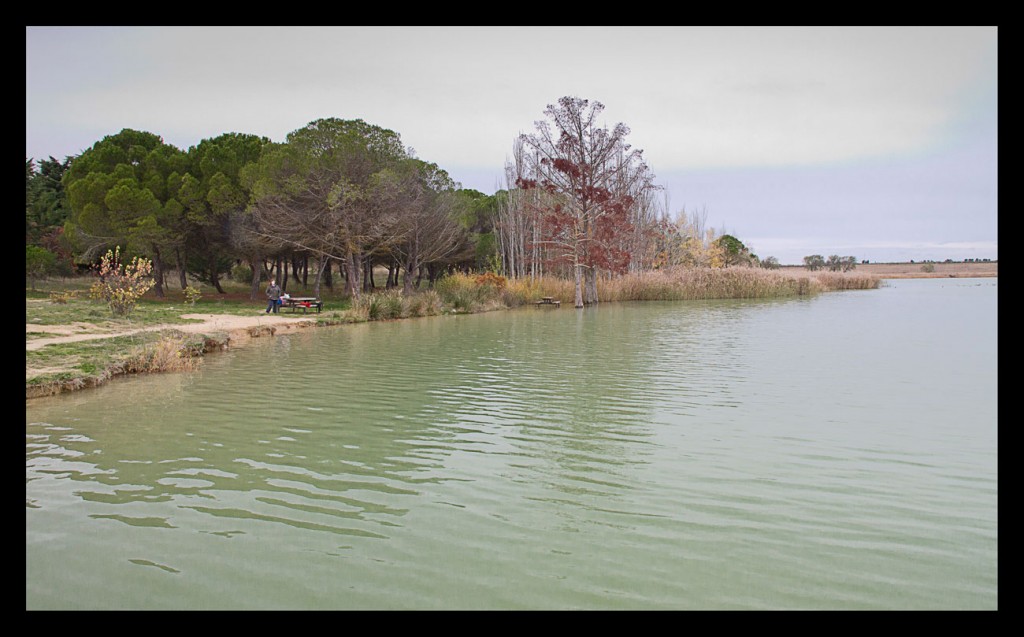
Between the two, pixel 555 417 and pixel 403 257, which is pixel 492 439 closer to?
pixel 555 417

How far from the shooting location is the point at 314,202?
29969mm

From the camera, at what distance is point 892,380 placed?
33.5ft

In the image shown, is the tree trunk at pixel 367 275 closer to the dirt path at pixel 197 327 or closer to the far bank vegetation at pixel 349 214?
the far bank vegetation at pixel 349 214

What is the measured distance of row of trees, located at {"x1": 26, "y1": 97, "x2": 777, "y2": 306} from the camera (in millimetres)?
29656

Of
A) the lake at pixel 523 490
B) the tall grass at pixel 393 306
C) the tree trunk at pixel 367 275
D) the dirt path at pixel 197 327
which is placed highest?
the tree trunk at pixel 367 275

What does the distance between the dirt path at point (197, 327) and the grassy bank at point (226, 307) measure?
95 mm

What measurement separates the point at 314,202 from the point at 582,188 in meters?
12.4

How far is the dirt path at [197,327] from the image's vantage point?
14.2 m

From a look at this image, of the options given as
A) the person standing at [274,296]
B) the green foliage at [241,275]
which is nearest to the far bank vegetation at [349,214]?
the person standing at [274,296]

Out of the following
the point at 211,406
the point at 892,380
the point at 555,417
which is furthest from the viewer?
the point at 892,380

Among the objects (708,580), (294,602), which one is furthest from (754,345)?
(294,602)

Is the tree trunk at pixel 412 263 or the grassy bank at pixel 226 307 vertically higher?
the tree trunk at pixel 412 263

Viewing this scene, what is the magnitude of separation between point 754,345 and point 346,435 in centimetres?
985

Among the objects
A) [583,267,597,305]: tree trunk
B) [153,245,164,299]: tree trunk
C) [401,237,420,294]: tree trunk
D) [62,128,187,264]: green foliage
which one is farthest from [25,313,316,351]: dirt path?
[583,267,597,305]: tree trunk
